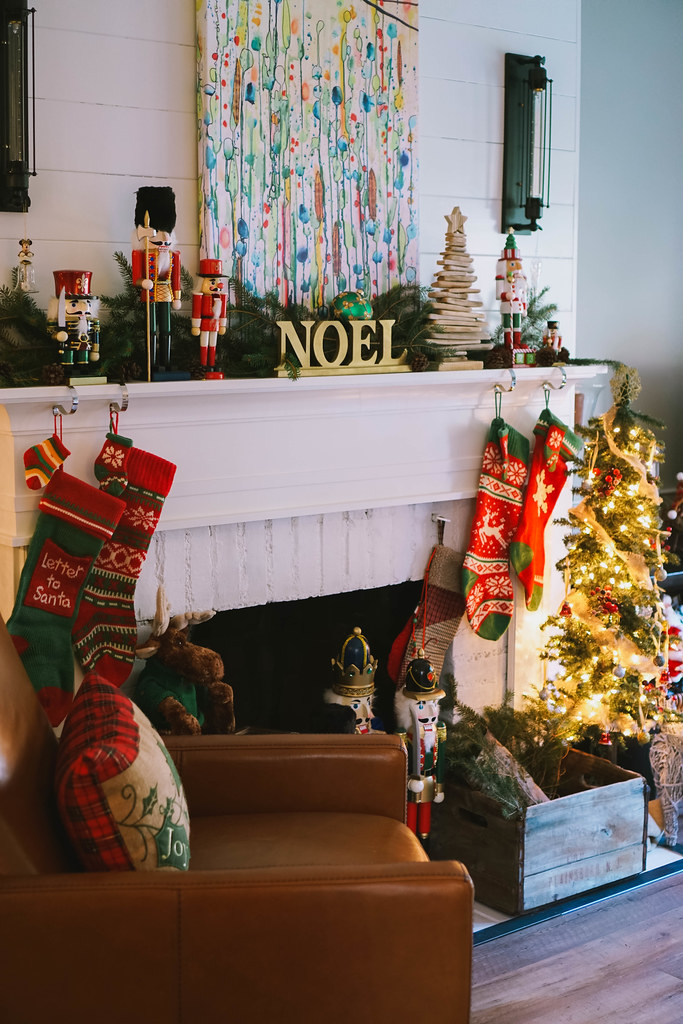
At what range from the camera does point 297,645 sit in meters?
3.11

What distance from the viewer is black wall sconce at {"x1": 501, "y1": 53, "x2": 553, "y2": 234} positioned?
309 centimetres

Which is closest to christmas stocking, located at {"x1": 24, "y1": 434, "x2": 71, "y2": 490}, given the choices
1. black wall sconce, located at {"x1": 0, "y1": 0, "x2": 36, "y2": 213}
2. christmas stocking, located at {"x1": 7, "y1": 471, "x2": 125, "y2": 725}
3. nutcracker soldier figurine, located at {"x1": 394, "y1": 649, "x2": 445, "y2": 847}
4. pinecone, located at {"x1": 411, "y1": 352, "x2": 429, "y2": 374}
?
christmas stocking, located at {"x1": 7, "y1": 471, "x2": 125, "y2": 725}

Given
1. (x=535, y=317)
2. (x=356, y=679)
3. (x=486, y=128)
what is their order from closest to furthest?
1. (x=356, y=679)
2. (x=486, y=128)
3. (x=535, y=317)

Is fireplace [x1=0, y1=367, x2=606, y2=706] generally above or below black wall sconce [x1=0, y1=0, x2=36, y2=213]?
below

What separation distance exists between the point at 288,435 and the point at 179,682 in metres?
0.66

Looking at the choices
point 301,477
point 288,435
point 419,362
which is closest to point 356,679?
point 301,477

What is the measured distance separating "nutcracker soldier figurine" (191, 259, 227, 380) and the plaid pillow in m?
1.00

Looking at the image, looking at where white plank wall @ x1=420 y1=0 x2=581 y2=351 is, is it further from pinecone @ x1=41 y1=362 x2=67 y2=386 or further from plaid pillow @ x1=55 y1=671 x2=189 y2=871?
plaid pillow @ x1=55 y1=671 x2=189 y2=871

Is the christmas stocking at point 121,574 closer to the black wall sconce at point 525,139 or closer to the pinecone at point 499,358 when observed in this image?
the pinecone at point 499,358

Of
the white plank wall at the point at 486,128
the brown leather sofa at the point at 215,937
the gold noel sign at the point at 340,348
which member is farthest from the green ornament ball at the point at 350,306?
the brown leather sofa at the point at 215,937

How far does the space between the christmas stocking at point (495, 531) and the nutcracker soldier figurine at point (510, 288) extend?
0.26 meters

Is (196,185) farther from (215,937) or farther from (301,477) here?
(215,937)

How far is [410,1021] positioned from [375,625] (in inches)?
64.9

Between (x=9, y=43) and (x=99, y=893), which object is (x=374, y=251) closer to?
(x=9, y=43)
